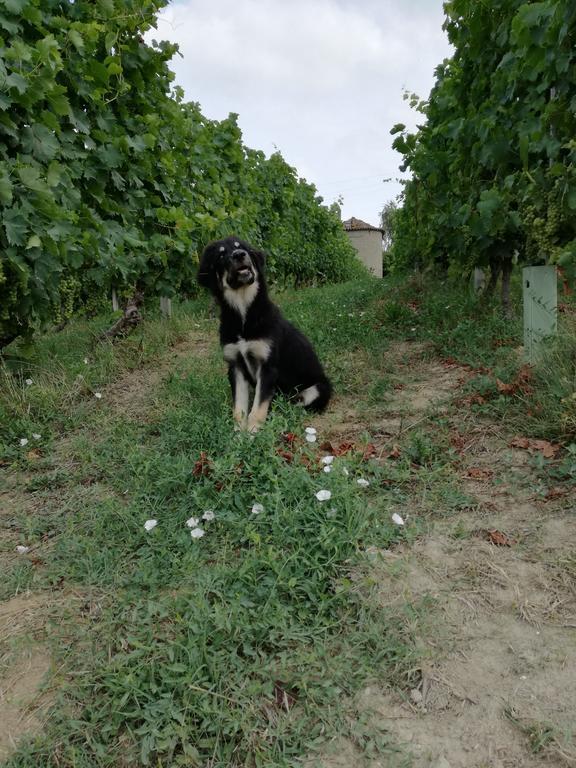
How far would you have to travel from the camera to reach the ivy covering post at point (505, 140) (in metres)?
3.21

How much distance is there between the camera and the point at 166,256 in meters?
6.16

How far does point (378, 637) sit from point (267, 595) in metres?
0.47

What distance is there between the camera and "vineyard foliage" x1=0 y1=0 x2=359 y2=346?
12.4 feet

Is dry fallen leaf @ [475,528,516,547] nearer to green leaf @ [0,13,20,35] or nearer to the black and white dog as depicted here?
Result: the black and white dog

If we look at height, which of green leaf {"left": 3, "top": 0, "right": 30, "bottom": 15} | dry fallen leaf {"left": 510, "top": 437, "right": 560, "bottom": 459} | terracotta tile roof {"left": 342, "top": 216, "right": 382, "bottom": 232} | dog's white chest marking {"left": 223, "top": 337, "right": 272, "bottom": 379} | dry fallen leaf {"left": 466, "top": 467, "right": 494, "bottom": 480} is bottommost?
dry fallen leaf {"left": 466, "top": 467, "right": 494, "bottom": 480}

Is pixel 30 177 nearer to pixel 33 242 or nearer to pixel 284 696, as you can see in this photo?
pixel 33 242

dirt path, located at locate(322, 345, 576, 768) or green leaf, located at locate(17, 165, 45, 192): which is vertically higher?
green leaf, located at locate(17, 165, 45, 192)

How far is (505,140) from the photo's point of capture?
4180mm

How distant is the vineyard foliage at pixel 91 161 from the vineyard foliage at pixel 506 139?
3008mm

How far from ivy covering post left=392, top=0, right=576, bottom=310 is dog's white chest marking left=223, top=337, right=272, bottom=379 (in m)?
2.02

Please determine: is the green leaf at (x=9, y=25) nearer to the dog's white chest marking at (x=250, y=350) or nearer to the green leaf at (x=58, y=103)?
the green leaf at (x=58, y=103)

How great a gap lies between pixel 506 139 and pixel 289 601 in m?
4.01

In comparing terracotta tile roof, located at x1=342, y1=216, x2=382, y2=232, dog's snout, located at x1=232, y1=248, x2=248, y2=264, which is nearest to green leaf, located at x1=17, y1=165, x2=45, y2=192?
dog's snout, located at x1=232, y1=248, x2=248, y2=264

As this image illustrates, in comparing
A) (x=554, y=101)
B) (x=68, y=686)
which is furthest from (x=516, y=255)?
(x=68, y=686)
